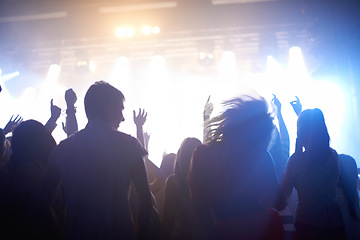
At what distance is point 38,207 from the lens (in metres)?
1.80

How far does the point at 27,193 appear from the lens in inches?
72.3

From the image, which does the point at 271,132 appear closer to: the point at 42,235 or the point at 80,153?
the point at 80,153

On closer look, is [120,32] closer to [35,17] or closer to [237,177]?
[35,17]

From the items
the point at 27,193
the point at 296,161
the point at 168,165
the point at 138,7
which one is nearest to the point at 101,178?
the point at 27,193

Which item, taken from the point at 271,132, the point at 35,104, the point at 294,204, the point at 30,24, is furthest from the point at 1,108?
the point at 271,132

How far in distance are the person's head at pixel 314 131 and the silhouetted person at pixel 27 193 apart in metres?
1.84

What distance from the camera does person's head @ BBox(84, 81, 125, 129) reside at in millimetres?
1644

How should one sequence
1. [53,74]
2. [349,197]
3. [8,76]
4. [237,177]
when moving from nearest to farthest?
[237,177] < [349,197] < [8,76] < [53,74]

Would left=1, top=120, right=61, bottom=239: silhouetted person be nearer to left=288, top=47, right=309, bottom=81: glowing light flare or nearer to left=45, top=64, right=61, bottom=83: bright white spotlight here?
left=288, top=47, right=309, bottom=81: glowing light flare

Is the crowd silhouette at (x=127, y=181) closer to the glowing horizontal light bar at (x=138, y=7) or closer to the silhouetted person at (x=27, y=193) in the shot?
the silhouetted person at (x=27, y=193)

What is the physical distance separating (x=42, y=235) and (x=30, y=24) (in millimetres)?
7081

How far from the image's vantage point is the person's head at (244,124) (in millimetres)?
1482

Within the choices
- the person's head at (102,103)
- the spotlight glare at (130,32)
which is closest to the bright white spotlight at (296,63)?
the spotlight glare at (130,32)

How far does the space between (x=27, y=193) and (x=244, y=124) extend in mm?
1449
